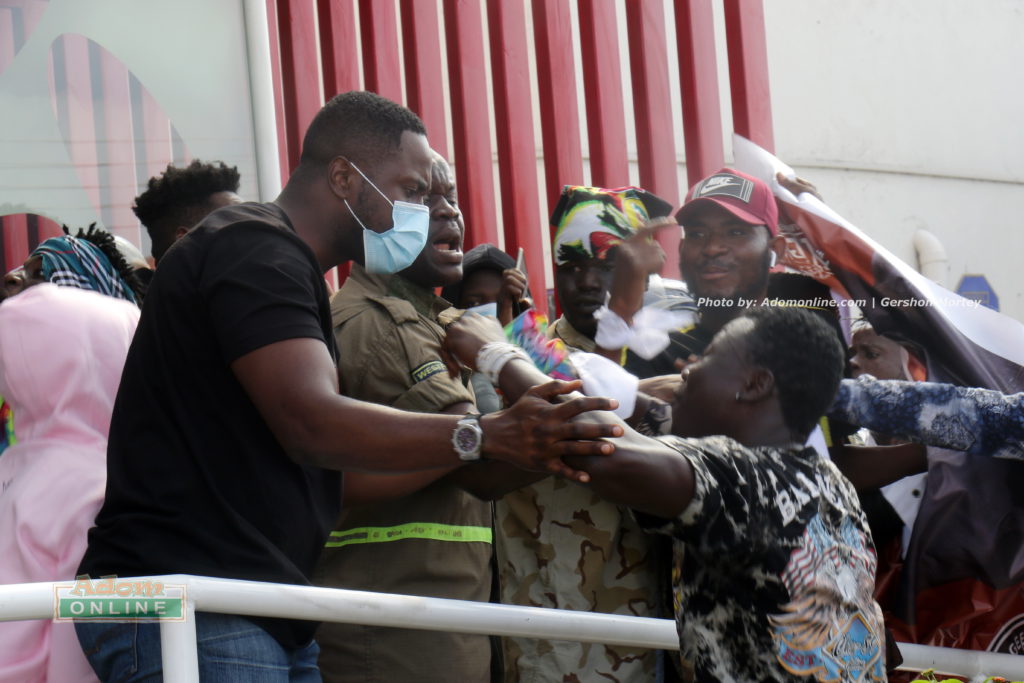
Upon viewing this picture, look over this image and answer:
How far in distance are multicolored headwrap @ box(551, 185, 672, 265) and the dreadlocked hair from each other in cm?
125

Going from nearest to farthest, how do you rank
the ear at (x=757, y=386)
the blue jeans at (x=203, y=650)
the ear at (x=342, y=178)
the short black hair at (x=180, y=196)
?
1. the blue jeans at (x=203, y=650)
2. the ear at (x=757, y=386)
3. the ear at (x=342, y=178)
4. the short black hair at (x=180, y=196)

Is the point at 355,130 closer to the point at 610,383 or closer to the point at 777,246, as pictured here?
the point at 610,383

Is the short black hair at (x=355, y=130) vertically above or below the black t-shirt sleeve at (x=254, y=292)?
above

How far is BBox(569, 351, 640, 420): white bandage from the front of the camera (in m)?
2.58

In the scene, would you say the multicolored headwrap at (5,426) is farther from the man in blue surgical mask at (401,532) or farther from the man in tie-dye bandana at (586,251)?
the man in tie-dye bandana at (586,251)

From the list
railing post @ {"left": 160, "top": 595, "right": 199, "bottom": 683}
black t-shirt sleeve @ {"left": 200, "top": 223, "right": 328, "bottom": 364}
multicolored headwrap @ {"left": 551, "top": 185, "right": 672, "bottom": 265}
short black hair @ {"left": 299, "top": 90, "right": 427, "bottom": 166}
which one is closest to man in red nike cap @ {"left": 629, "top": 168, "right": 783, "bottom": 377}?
multicolored headwrap @ {"left": 551, "top": 185, "right": 672, "bottom": 265}

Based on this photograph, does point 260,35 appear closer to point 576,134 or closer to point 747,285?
point 576,134

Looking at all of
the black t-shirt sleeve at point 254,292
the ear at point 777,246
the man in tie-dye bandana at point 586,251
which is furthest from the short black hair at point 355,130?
the ear at point 777,246

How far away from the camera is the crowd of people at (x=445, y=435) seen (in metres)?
2.07

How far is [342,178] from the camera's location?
2.57 meters

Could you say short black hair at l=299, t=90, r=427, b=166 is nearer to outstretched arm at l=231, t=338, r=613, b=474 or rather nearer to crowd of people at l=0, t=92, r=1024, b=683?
crowd of people at l=0, t=92, r=1024, b=683

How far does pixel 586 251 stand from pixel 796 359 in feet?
3.99

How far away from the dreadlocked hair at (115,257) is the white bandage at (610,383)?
4.72 feet

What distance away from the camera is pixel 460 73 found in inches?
207
